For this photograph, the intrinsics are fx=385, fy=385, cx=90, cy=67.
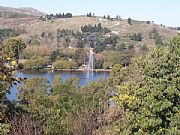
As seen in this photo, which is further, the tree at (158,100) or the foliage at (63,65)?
the foliage at (63,65)

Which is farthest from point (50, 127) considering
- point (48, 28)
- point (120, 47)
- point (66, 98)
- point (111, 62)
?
point (48, 28)

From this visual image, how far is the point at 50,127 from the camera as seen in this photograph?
11.4 meters

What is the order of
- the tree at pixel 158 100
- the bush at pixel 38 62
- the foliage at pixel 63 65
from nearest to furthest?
the tree at pixel 158 100
the bush at pixel 38 62
the foliage at pixel 63 65

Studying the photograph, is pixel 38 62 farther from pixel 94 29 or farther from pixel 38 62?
pixel 94 29

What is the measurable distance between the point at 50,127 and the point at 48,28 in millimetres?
128697

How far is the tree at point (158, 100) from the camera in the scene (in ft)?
30.9

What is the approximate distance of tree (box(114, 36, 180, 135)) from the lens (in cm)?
941

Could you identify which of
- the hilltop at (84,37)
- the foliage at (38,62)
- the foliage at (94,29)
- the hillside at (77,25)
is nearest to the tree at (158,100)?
the hilltop at (84,37)

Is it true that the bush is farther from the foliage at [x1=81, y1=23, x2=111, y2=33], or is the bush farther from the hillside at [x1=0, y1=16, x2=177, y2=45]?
the foliage at [x1=81, y1=23, x2=111, y2=33]

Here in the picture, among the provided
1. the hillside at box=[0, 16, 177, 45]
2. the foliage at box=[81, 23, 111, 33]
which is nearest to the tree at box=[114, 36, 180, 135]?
the hillside at box=[0, 16, 177, 45]

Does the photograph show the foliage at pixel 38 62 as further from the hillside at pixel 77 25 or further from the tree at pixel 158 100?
the tree at pixel 158 100

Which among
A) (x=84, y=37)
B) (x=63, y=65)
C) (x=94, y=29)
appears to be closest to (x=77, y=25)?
(x=94, y=29)

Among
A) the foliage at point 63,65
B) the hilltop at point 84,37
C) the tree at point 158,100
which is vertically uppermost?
the tree at point 158,100

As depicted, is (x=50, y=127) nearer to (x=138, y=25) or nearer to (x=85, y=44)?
(x=85, y=44)
